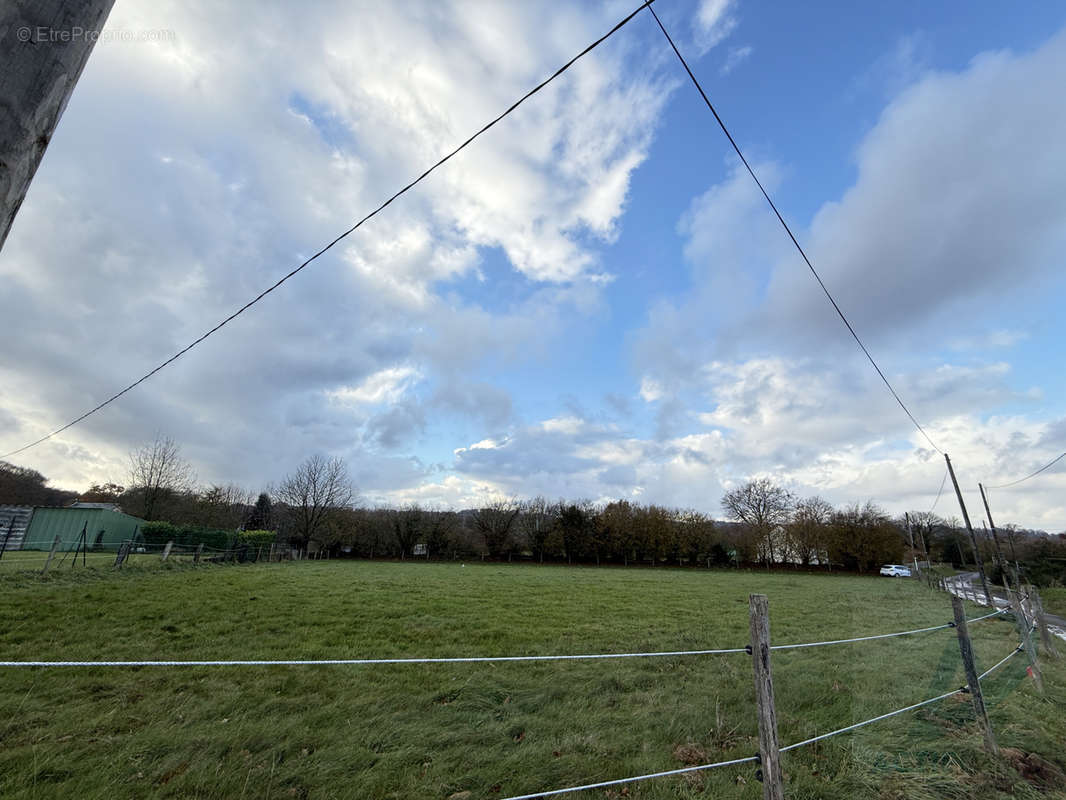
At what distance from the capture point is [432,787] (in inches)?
139

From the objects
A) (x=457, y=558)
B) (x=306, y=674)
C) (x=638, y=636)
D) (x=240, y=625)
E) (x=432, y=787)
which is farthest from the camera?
(x=457, y=558)

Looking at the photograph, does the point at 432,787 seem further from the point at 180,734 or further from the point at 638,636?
the point at 638,636

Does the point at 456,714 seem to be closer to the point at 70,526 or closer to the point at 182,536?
the point at 182,536

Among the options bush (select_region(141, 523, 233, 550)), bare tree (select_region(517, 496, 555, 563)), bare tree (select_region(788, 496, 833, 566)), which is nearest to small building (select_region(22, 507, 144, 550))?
bush (select_region(141, 523, 233, 550))

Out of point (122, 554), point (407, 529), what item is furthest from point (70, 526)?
point (407, 529)

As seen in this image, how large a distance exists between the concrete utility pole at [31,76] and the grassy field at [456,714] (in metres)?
4.06

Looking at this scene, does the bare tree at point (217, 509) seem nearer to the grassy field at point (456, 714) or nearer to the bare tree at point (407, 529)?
the bare tree at point (407, 529)

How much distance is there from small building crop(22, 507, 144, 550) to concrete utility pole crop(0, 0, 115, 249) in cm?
3757

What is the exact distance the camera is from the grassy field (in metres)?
3.59

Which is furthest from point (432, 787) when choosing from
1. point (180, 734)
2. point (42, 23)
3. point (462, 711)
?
point (42, 23)

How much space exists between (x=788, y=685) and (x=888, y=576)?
4712 cm

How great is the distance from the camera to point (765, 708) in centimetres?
289

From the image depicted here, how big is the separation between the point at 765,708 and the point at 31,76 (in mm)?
4018

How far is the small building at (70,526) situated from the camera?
28688 millimetres
